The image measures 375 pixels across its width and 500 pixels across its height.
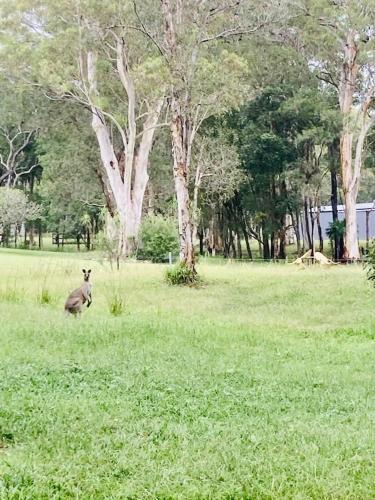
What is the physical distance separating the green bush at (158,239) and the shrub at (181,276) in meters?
9.53

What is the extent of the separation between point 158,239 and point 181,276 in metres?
10.1

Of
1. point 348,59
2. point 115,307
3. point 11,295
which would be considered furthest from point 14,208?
point 115,307

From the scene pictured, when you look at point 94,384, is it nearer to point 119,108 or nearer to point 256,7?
point 256,7

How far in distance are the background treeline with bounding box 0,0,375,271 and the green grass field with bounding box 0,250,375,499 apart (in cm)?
748

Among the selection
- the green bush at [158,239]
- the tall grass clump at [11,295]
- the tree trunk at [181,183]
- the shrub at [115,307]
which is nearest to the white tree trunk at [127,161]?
the green bush at [158,239]

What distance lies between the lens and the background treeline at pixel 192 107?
68.4 ft

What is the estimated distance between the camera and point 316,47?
27703 mm

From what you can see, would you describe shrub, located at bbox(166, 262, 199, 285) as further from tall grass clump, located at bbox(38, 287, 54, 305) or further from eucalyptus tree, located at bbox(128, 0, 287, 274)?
tall grass clump, located at bbox(38, 287, 54, 305)

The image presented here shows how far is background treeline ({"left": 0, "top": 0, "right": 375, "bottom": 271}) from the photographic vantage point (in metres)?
20.9

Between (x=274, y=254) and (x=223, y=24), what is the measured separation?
642 inches

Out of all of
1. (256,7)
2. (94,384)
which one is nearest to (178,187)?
(256,7)

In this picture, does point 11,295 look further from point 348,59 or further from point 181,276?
point 348,59

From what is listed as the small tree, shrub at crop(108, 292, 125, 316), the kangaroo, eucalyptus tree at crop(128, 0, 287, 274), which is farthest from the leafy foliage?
the kangaroo

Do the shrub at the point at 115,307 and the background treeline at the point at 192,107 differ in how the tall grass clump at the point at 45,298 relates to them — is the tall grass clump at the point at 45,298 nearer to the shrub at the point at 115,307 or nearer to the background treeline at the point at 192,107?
the shrub at the point at 115,307
